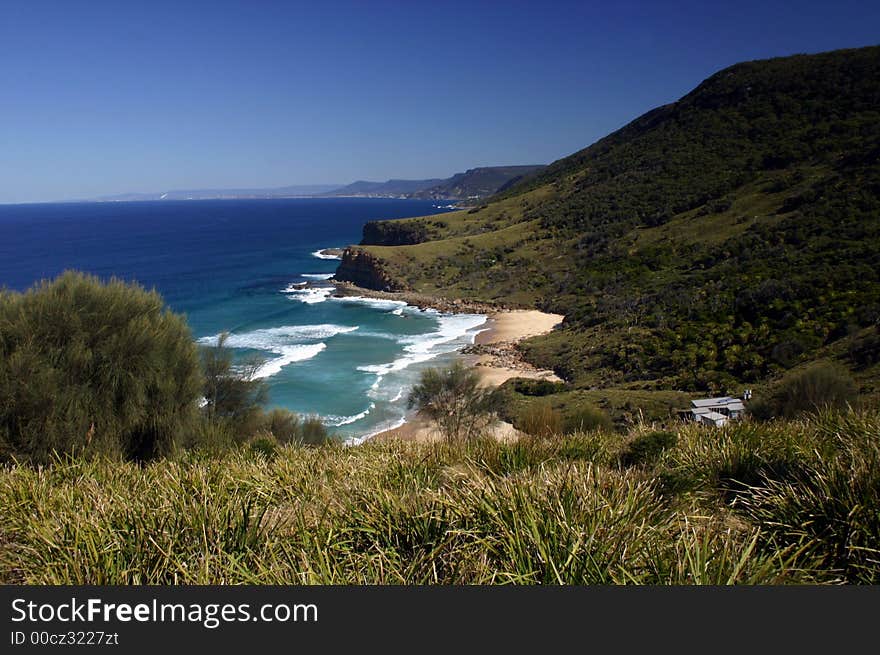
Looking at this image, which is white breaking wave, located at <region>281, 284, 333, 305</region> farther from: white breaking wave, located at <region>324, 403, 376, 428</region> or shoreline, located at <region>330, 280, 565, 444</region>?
white breaking wave, located at <region>324, 403, 376, 428</region>

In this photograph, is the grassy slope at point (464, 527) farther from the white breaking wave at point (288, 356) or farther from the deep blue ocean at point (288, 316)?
the white breaking wave at point (288, 356)

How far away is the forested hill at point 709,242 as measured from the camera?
29.7 metres

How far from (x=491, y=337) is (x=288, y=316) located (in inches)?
839

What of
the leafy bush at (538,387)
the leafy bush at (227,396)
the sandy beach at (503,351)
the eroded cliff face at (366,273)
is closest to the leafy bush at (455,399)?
the sandy beach at (503,351)

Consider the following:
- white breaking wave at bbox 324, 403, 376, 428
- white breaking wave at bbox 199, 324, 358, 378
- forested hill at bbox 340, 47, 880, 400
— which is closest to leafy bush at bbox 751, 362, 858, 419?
forested hill at bbox 340, 47, 880, 400

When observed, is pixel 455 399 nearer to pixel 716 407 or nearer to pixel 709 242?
pixel 716 407

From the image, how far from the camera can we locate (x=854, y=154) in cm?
5212

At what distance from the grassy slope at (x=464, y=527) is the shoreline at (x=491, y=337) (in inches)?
596

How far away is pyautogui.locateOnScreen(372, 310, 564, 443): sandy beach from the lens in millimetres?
26438

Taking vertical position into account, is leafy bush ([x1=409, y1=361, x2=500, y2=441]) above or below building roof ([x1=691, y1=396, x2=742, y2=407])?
above

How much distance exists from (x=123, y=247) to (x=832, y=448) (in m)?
114

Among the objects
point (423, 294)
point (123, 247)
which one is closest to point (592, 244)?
point (423, 294)

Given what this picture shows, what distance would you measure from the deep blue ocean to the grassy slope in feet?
70.3

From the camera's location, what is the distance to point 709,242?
50.3 metres
